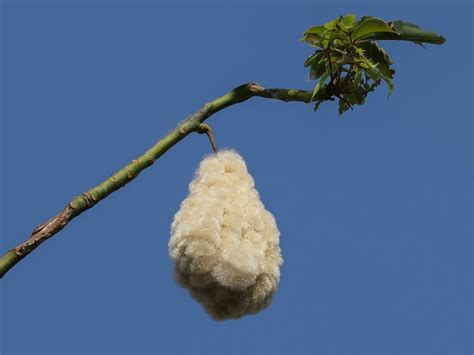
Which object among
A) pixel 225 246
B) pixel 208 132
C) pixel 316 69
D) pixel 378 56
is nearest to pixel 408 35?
pixel 378 56

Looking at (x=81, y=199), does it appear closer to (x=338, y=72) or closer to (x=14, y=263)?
(x=14, y=263)

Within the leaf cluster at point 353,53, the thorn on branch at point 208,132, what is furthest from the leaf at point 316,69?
the thorn on branch at point 208,132

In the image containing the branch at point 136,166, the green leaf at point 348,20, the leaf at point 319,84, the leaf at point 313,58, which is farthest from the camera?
the leaf at point 313,58

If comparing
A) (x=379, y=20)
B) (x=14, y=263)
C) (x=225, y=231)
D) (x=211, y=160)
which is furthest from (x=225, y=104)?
(x=14, y=263)

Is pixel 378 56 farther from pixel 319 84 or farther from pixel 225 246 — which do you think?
pixel 225 246

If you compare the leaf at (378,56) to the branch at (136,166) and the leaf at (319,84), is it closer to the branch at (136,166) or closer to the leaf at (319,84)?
the leaf at (319,84)

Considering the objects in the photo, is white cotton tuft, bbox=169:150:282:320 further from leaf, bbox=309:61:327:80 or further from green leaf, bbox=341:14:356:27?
green leaf, bbox=341:14:356:27
